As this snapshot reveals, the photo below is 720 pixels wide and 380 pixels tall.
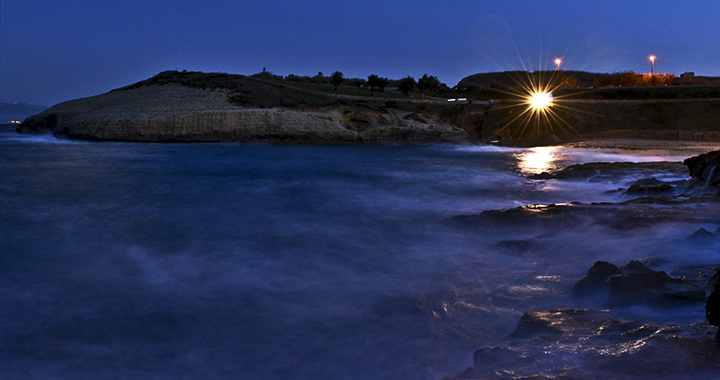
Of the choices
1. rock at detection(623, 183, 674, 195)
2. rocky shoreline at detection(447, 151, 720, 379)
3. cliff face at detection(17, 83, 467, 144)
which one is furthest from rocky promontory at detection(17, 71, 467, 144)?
rocky shoreline at detection(447, 151, 720, 379)

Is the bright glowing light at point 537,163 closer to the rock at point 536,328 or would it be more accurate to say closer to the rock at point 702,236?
the rock at point 702,236

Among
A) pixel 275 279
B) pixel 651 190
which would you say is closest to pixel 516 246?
pixel 275 279

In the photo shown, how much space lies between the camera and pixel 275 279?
5820 mm

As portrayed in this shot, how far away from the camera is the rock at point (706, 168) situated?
10.1 metres

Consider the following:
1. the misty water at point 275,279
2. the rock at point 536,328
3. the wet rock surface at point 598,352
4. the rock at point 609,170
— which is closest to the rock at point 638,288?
the misty water at point 275,279

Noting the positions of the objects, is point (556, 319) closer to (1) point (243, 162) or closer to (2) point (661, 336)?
(2) point (661, 336)

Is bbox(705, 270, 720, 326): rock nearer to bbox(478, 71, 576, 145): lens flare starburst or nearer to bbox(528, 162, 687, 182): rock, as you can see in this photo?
bbox(528, 162, 687, 182): rock

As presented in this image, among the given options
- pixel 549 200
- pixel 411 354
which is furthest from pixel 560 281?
pixel 549 200

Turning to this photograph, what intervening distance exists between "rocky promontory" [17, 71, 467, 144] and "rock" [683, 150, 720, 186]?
2181 centimetres

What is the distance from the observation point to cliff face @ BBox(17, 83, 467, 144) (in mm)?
29828

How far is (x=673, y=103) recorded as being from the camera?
38.9m

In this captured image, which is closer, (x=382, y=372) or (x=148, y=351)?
(x=382, y=372)

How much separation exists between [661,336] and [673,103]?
44289mm

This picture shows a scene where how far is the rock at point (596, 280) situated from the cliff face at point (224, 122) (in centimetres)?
2706
